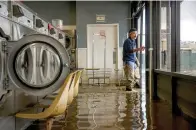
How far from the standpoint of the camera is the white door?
10.2 metres

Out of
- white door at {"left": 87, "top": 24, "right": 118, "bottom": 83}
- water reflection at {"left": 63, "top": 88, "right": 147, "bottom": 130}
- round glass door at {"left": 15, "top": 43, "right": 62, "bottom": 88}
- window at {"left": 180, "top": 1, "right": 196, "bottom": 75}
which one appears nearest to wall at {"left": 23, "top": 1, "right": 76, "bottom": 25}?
white door at {"left": 87, "top": 24, "right": 118, "bottom": 83}

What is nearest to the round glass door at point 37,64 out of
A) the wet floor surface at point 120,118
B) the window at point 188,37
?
the wet floor surface at point 120,118

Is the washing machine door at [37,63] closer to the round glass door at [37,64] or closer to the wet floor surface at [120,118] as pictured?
the round glass door at [37,64]

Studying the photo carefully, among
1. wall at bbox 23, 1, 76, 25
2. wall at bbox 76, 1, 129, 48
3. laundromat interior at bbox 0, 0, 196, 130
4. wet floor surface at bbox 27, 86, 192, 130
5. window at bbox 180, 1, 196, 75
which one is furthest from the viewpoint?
wall at bbox 23, 1, 76, 25

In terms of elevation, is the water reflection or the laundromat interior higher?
the laundromat interior

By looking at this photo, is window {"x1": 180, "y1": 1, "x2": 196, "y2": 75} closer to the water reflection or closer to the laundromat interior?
the laundromat interior

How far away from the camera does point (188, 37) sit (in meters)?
4.12

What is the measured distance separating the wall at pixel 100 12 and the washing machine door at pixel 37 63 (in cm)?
719

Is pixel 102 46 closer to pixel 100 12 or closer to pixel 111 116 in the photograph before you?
pixel 100 12

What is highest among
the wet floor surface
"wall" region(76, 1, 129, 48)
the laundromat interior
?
"wall" region(76, 1, 129, 48)

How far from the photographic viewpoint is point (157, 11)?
6.05 metres

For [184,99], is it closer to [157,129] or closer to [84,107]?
[157,129]

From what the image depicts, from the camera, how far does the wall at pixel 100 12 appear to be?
1017 cm

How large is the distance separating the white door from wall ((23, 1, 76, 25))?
0.94 m
